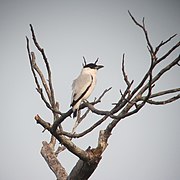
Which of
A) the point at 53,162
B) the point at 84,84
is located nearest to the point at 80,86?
the point at 84,84

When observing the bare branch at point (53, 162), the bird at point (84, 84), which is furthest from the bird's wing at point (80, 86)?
the bare branch at point (53, 162)

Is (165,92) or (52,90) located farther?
(52,90)

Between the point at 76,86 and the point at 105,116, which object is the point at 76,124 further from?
the point at 105,116

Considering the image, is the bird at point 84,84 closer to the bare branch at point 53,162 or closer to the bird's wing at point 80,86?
the bird's wing at point 80,86

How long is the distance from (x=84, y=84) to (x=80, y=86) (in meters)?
0.06

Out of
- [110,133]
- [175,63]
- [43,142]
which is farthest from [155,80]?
[43,142]

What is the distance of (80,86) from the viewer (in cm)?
346

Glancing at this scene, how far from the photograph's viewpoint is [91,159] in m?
2.72

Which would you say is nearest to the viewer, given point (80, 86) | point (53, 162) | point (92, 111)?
point (92, 111)

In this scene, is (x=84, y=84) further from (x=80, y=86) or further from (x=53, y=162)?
(x=53, y=162)

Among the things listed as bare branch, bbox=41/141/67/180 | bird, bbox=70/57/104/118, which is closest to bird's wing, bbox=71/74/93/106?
bird, bbox=70/57/104/118

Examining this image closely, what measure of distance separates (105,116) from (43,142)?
242cm

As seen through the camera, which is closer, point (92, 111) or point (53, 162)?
point (92, 111)

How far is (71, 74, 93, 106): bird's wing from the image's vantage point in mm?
3298
